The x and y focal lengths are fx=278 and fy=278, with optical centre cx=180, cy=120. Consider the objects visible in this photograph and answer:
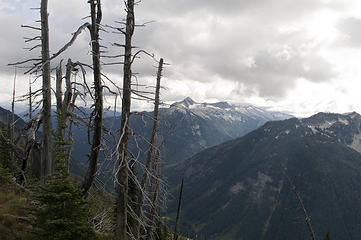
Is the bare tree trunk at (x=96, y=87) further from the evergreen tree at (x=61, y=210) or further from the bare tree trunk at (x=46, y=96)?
the bare tree trunk at (x=46, y=96)

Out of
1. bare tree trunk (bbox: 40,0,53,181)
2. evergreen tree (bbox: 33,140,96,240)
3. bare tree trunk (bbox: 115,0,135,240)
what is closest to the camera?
evergreen tree (bbox: 33,140,96,240)

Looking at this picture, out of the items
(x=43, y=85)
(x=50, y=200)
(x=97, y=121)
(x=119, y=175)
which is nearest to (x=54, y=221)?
(x=50, y=200)

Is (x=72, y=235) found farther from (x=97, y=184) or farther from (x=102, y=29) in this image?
(x=102, y=29)

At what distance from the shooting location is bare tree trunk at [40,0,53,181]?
38.0 ft

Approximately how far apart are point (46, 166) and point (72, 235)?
A: 4.33 meters

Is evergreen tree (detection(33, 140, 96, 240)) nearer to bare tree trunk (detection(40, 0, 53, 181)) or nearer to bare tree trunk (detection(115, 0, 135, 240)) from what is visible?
bare tree trunk (detection(115, 0, 135, 240))

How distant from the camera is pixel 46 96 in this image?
1195cm

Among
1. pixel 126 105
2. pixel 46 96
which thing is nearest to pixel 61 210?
pixel 126 105

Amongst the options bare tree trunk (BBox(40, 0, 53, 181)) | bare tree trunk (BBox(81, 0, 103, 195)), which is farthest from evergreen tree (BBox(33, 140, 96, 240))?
bare tree trunk (BBox(40, 0, 53, 181))

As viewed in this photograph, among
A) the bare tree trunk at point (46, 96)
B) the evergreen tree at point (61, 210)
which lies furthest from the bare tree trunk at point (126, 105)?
the bare tree trunk at point (46, 96)

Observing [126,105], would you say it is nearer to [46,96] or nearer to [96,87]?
[96,87]

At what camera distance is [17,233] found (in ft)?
33.8

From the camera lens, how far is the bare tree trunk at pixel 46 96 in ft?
38.0

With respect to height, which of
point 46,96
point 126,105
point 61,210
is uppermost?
point 46,96
